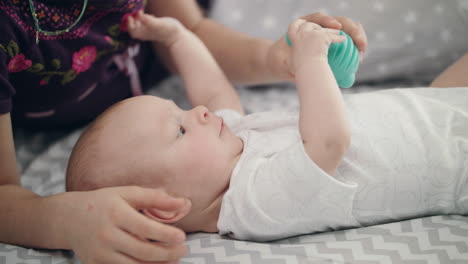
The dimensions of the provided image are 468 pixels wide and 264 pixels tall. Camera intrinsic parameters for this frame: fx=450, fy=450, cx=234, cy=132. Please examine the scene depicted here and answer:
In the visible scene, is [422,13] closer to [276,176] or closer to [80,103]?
[276,176]

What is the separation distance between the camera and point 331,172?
771 millimetres

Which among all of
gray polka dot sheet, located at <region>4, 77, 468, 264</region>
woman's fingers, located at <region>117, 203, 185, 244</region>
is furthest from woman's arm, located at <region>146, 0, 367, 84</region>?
woman's fingers, located at <region>117, 203, 185, 244</region>

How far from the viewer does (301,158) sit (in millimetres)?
743

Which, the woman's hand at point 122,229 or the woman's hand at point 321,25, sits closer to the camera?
the woman's hand at point 122,229

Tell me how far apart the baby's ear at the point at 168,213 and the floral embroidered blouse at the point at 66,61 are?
0.31 meters

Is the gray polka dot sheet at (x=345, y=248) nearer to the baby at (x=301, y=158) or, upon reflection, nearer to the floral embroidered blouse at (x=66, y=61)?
the baby at (x=301, y=158)

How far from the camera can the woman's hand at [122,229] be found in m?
0.64

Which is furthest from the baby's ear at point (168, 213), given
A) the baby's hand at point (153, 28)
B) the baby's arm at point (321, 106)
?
the baby's hand at point (153, 28)

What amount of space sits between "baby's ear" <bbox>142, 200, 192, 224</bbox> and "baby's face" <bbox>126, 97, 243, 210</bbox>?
43mm

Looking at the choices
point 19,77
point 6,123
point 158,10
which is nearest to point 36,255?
point 6,123

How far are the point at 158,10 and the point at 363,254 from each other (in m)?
0.79

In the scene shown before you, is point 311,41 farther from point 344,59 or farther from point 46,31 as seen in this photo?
point 46,31

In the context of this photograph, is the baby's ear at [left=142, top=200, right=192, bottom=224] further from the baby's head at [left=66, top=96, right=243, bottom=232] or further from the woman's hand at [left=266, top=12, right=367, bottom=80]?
the woman's hand at [left=266, top=12, right=367, bottom=80]

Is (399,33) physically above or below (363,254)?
above
